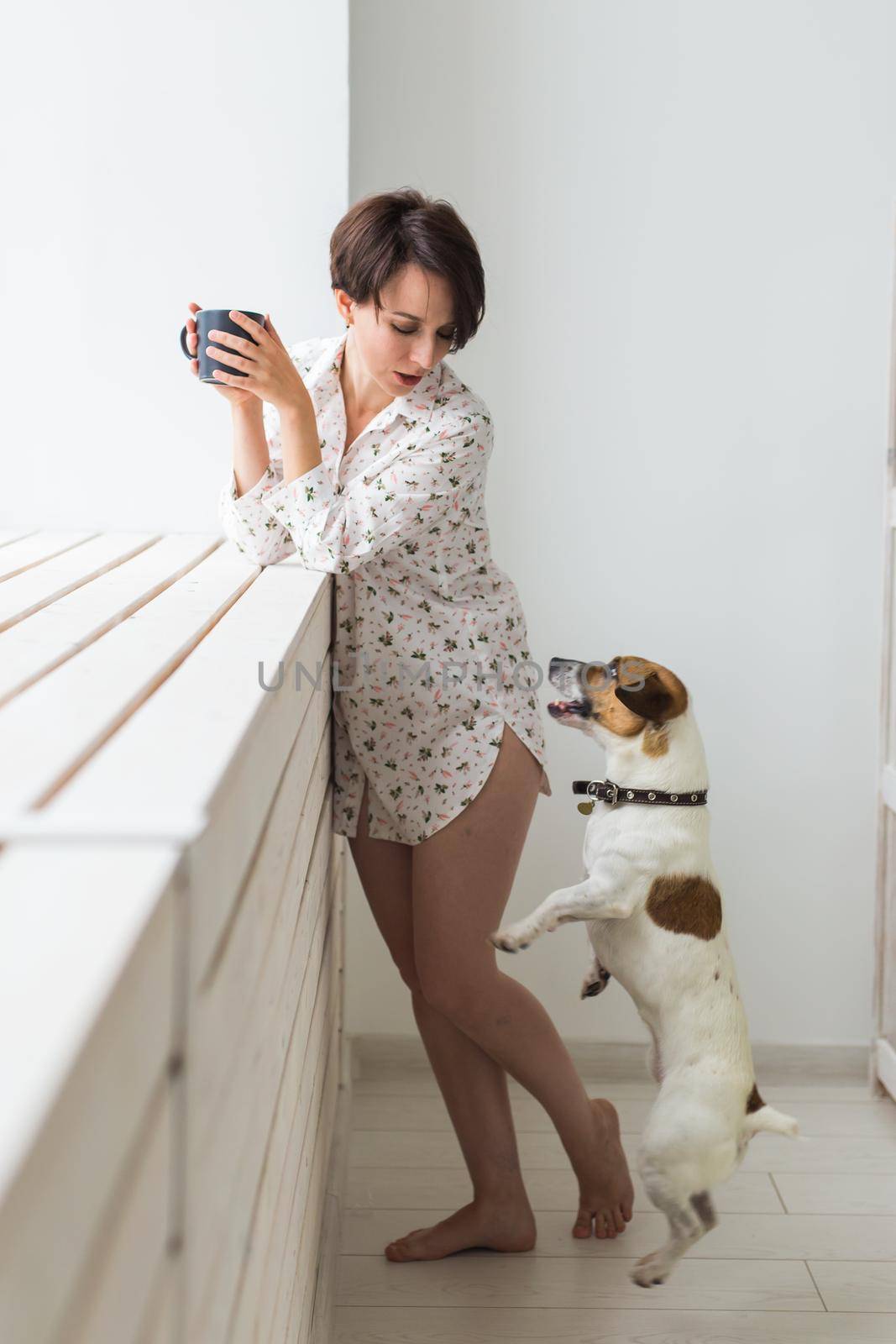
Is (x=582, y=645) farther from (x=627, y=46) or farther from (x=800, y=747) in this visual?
(x=627, y=46)

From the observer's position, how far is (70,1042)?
1.09 feet

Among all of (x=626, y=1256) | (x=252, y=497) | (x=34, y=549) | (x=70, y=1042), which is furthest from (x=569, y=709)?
(x=70, y=1042)

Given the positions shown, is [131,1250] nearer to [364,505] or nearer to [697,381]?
[364,505]

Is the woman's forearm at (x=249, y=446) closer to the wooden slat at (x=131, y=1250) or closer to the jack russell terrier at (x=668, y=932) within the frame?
the jack russell terrier at (x=668, y=932)

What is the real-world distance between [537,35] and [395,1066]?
2.04 metres

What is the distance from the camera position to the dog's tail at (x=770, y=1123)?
1578mm

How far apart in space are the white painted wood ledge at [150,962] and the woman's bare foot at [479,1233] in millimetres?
759

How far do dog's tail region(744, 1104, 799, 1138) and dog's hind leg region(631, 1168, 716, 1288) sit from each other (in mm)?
106

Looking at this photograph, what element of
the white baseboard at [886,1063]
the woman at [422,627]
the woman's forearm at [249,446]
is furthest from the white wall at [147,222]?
the white baseboard at [886,1063]

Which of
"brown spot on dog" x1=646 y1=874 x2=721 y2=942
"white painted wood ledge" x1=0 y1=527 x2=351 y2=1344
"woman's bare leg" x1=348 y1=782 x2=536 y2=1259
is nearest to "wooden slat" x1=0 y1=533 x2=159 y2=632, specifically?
"white painted wood ledge" x1=0 y1=527 x2=351 y2=1344

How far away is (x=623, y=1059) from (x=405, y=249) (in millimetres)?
1727

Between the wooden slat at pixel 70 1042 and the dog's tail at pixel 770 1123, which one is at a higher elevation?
the wooden slat at pixel 70 1042

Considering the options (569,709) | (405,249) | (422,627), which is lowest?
(569,709)

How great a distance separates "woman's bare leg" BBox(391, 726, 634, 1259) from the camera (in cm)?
163
